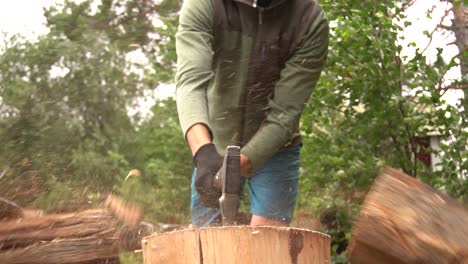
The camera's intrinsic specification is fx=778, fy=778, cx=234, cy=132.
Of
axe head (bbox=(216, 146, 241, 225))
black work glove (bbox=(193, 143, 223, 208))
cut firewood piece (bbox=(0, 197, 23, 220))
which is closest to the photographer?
cut firewood piece (bbox=(0, 197, 23, 220))

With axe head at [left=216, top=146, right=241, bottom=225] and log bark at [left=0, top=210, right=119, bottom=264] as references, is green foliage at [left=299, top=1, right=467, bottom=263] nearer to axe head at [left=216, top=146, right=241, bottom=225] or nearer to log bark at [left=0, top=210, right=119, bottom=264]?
axe head at [left=216, top=146, right=241, bottom=225]

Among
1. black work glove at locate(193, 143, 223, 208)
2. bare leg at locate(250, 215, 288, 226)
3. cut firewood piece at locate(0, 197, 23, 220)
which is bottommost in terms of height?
bare leg at locate(250, 215, 288, 226)

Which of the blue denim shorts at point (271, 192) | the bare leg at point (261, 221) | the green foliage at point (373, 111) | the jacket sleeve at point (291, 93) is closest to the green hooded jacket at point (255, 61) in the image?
the jacket sleeve at point (291, 93)

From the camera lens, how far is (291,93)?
3.96m

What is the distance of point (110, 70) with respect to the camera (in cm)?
1181

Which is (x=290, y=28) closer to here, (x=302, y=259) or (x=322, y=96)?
(x=302, y=259)

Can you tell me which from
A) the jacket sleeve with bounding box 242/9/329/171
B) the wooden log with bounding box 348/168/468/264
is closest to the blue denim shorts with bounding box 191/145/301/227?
the jacket sleeve with bounding box 242/9/329/171

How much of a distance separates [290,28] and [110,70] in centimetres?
812

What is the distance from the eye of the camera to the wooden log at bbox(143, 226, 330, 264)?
2621 mm

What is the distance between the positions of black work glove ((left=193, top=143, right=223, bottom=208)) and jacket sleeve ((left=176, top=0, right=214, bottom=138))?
16cm

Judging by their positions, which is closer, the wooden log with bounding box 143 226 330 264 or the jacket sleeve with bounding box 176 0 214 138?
the wooden log with bounding box 143 226 330 264

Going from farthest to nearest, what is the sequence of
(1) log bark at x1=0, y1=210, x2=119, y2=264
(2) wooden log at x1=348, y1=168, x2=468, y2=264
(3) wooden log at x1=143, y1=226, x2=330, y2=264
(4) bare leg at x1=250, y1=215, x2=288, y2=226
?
(4) bare leg at x1=250, y1=215, x2=288, y2=226, (1) log bark at x1=0, y1=210, x2=119, y2=264, (3) wooden log at x1=143, y1=226, x2=330, y2=264, (2) wooden log at x1=348, y1=168, x2=468, y2=264

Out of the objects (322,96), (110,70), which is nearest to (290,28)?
(322,96)

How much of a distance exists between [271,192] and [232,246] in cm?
143
